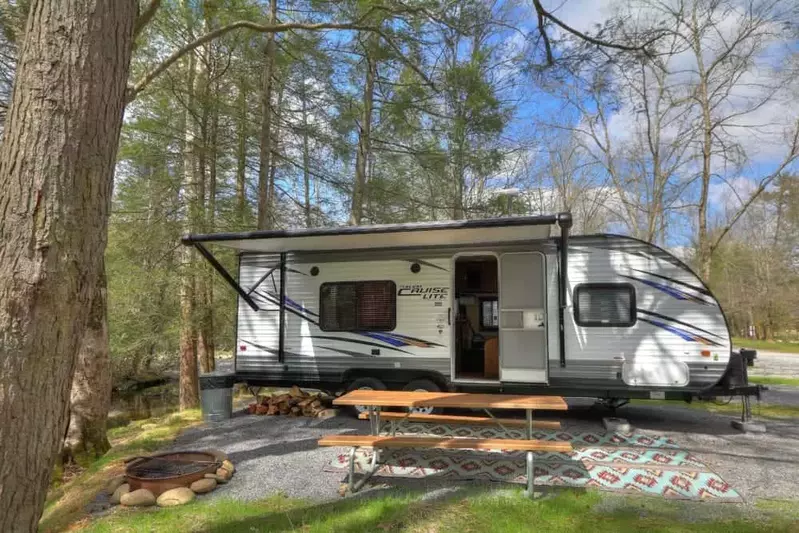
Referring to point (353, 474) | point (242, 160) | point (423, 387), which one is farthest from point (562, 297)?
point (242, 160)

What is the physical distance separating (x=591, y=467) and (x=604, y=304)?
2314mm

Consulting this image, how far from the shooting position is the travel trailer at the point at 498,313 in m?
5.99

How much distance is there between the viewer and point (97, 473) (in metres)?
4.81

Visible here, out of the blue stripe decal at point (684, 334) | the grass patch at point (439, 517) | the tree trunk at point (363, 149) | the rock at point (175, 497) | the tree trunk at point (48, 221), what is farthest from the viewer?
the tree trunk at point (363, 149)

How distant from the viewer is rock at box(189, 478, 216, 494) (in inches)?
162

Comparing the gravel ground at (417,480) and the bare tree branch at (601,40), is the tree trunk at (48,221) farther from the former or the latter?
the bare tree branch at (601,40)

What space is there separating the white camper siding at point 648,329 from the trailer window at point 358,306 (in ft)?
7.73

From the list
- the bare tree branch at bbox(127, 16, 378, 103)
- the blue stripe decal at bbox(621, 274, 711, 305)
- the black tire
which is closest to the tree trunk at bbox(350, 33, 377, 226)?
the bare tree branch at bbox(127, 16, 378, 103)

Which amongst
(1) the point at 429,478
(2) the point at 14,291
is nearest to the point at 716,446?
(1) the point at 429,478

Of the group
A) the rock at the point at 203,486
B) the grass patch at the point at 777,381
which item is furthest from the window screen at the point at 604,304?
the grass patch at the point at 777,381

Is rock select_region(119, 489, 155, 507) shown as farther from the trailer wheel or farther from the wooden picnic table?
the trailer wheel

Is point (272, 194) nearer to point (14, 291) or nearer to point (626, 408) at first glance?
point (626, 408)

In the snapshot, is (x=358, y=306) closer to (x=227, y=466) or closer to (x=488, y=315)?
(x=488, y=315)

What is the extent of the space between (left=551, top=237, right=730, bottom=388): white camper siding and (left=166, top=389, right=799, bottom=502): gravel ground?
2.44 ft
